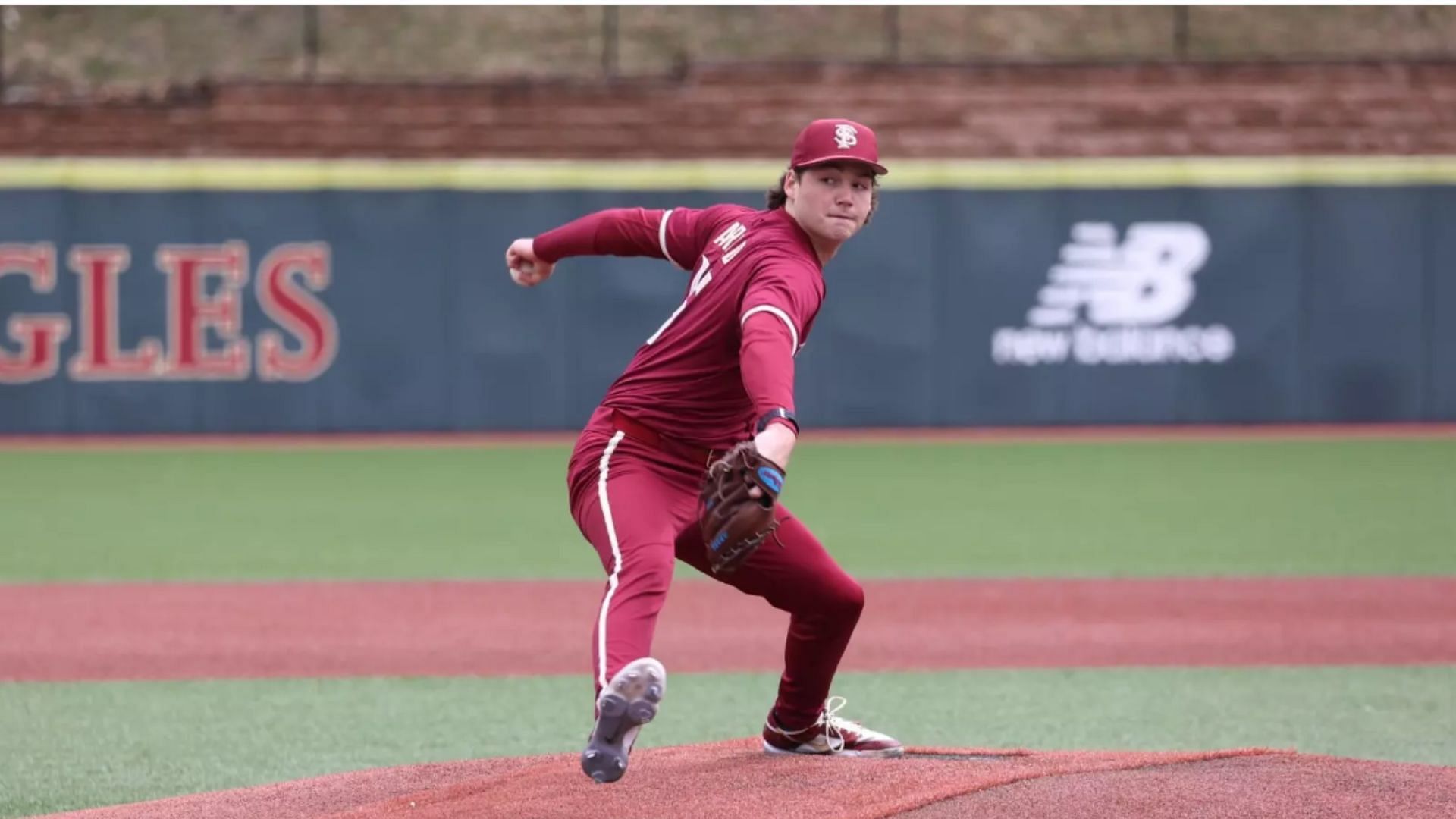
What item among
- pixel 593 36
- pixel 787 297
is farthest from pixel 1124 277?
pixel 787 297

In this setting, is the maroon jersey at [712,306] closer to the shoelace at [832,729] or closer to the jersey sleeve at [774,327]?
the jersey sleeve at [774,327]

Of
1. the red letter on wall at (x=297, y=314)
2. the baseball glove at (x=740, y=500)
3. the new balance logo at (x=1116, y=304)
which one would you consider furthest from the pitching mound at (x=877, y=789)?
the new balance logo at (x=1116, y=304)

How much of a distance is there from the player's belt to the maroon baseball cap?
2.40ft

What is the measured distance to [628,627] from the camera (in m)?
4.39

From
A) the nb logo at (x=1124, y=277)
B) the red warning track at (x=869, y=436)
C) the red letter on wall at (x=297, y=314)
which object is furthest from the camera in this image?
the nb logo at (x=1124, y=277)

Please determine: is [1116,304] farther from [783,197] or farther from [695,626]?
[783,197]

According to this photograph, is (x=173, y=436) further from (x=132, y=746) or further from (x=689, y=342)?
(x=689, y=342)

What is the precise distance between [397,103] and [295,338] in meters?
3.07

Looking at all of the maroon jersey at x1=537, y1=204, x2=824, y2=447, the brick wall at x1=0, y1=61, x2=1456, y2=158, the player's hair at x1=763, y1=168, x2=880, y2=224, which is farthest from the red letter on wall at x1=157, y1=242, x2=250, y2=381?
the player's hair at x1=763, y1=168, x2=880, y2=224

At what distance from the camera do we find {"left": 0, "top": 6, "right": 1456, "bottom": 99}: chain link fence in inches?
902

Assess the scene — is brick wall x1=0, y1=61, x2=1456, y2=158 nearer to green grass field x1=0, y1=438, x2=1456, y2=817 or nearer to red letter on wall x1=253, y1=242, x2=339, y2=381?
red letter on wall x1=253, y1=242, x2=339, y2=381

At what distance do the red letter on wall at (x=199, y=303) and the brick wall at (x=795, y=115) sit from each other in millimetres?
2242

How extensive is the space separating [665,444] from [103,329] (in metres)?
13.4

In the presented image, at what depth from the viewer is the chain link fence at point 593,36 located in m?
22.9
